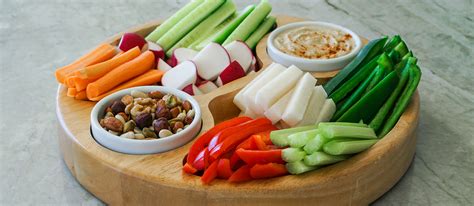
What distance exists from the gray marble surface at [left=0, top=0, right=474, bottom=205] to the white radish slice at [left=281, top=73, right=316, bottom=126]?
0.42m

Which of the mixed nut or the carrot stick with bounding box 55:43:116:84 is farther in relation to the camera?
the carrot stick with bounding box 55:43:116:84

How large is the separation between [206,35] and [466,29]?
1.41 metres

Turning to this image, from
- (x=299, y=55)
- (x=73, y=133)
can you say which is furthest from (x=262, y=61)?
(x=73, y=133)

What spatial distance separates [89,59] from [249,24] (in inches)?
29.3

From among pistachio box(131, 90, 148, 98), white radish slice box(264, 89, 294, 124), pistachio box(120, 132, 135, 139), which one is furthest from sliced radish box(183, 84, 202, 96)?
pistachio box(120, 132, 135, 139)

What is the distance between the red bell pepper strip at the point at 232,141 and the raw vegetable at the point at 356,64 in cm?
49

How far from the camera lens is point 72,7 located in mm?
4039

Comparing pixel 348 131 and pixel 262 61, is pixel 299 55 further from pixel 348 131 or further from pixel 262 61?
pixel 348 131

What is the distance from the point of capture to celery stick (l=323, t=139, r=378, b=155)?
2.33 m

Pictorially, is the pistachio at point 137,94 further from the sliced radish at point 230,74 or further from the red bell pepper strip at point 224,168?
the red bell pepper strip at point 224,168

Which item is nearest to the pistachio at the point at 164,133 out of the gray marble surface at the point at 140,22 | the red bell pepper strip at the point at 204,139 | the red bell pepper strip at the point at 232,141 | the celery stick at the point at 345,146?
the red bell pepper strip at the point at 204,139

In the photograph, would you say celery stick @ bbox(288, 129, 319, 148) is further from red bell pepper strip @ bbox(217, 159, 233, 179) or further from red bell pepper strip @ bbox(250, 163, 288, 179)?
red bell pepper strip @ bbox(217, 159, 233, 179)

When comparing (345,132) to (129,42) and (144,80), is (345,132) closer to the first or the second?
(144,80)

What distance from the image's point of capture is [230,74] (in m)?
2.96
